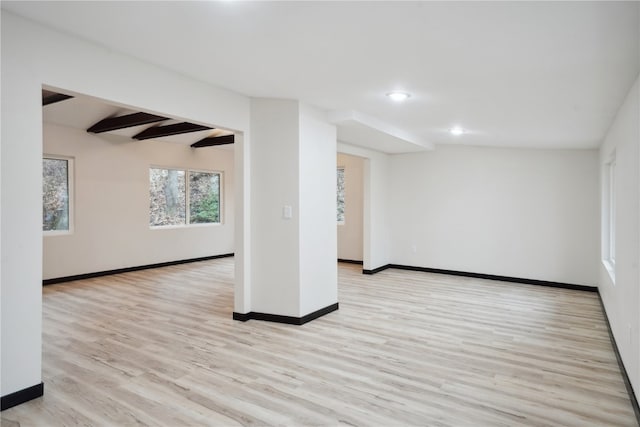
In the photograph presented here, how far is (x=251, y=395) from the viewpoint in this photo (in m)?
2.69

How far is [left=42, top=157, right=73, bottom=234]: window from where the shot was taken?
20.8 feet

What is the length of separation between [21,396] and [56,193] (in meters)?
4.82

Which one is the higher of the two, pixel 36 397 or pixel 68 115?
pixel 68 115

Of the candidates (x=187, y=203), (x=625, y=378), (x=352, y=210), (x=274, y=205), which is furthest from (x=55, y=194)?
(x=625, y=378)

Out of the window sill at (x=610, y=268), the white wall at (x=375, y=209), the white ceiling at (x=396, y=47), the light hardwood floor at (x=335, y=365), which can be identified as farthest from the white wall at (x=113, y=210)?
the window sill at (x=610, y=268)

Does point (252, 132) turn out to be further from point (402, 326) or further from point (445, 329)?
point (445, 329)

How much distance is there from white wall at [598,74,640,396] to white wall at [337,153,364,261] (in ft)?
16.8

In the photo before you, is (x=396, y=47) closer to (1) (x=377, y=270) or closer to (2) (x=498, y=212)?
(2) (x=498, y=212)

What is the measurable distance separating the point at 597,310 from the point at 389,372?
11.2ft

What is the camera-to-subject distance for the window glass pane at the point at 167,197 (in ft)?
26.1

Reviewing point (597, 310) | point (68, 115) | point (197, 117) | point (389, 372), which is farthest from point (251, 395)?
point (68, 115)

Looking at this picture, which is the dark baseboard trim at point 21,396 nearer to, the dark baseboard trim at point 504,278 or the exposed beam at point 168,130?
the exposed beam at point 168,130

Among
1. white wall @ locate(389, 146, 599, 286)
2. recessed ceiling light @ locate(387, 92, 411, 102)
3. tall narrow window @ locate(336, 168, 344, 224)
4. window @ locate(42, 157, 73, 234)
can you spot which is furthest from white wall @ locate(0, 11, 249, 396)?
tall narrow window @ locate(336, 168, 344, 224)

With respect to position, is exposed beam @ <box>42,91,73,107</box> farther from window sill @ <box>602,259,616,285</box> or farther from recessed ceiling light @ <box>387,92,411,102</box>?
window sill @ <box>602,259,616,285</box>
